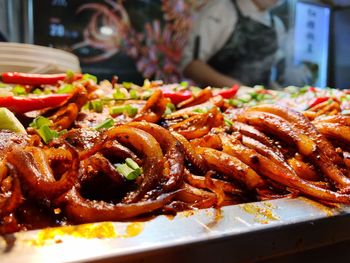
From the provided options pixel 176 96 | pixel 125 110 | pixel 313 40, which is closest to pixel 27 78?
pixel 125 110

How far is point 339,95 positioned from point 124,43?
5309 millimetres

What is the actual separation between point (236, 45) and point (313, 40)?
6.25ft

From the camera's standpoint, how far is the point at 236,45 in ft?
30.4

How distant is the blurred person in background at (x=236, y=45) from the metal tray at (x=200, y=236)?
24.7ft

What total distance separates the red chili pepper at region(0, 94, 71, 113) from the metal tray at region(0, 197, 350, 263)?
3.78 feet

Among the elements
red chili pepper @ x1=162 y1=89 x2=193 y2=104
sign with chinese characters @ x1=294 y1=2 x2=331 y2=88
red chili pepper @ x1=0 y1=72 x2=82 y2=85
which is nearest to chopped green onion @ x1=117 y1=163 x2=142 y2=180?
red chili pepper @ x1=162 y1=89 x2=193 y2=104

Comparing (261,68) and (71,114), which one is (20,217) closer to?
(71,114)

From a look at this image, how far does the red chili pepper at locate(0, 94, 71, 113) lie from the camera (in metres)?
2.15

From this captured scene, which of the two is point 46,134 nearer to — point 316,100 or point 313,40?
point 316,100

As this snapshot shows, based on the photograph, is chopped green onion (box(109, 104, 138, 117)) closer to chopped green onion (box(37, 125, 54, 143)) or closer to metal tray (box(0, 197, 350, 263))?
chopped green onion (box(37, 125, 54, 143))

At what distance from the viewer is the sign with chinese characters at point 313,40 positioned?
9.51 m

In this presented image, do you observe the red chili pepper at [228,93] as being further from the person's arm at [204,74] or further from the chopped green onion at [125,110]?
the person's arm at [204,74]

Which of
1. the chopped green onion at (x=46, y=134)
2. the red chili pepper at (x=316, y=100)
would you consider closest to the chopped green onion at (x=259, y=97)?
the red chili pepper at (x=316, y=100)

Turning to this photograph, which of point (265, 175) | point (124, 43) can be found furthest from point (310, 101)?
point (124, 43)
